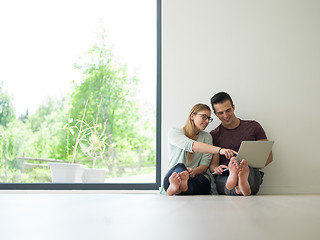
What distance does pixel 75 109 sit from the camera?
463 centimetres

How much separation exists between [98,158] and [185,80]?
67.8 inches

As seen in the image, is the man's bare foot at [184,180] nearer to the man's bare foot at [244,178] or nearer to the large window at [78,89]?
the man's bare foot at [244,178]

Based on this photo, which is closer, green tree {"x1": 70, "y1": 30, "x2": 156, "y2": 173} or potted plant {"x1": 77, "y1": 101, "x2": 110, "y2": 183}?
potted plant {"x1": 77, "y1": 101, "x2": 110, "y2": 183}

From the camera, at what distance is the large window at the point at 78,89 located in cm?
434

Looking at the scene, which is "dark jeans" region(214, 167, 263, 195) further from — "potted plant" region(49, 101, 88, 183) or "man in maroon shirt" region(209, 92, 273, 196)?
"potted plant" region(49, 101, 88, 183)

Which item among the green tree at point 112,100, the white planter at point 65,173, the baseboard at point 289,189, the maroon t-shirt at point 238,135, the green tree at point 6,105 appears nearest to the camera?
the maroon t-shirt at point 238,135

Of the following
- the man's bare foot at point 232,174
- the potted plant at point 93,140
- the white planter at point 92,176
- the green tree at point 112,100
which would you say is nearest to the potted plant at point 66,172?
the white planter at point 92,176

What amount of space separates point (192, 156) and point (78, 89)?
2177 mm

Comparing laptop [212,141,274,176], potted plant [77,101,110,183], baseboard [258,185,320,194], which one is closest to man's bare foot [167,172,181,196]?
laptop [212,141,274,176]

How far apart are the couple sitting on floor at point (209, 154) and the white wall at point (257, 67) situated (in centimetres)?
28

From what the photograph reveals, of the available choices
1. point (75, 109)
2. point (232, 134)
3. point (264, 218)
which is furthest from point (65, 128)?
point (264, 218)

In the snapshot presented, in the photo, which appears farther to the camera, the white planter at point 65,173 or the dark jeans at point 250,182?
the white planter at point 65,173

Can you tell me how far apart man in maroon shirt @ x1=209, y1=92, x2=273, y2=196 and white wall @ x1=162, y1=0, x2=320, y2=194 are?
0.79 feet

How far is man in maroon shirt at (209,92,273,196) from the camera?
110 inches
